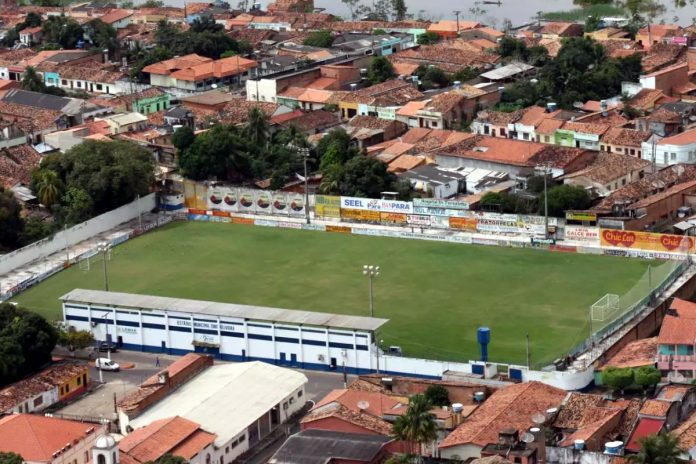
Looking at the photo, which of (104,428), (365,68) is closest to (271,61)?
(365,68)

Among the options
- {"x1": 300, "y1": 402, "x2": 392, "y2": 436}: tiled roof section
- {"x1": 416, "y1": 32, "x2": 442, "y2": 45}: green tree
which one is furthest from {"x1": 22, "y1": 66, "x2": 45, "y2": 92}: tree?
{"x1": 300, "y1": 402, "x2": 392, "y2": 436}: tiled roof section

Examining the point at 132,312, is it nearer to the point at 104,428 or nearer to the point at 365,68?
the point at 104,428

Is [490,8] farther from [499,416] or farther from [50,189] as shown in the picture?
[499,416]

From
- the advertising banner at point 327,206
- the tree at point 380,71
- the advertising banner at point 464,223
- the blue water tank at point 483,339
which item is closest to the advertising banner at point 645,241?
the advertising banner at point 464,223

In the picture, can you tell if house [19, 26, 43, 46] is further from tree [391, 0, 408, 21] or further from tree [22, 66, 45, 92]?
tree [391, 0, 408, 21]

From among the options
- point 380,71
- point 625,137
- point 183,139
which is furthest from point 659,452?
point 380,71

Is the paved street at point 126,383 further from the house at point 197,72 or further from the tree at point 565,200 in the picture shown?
the house at point 197,72
